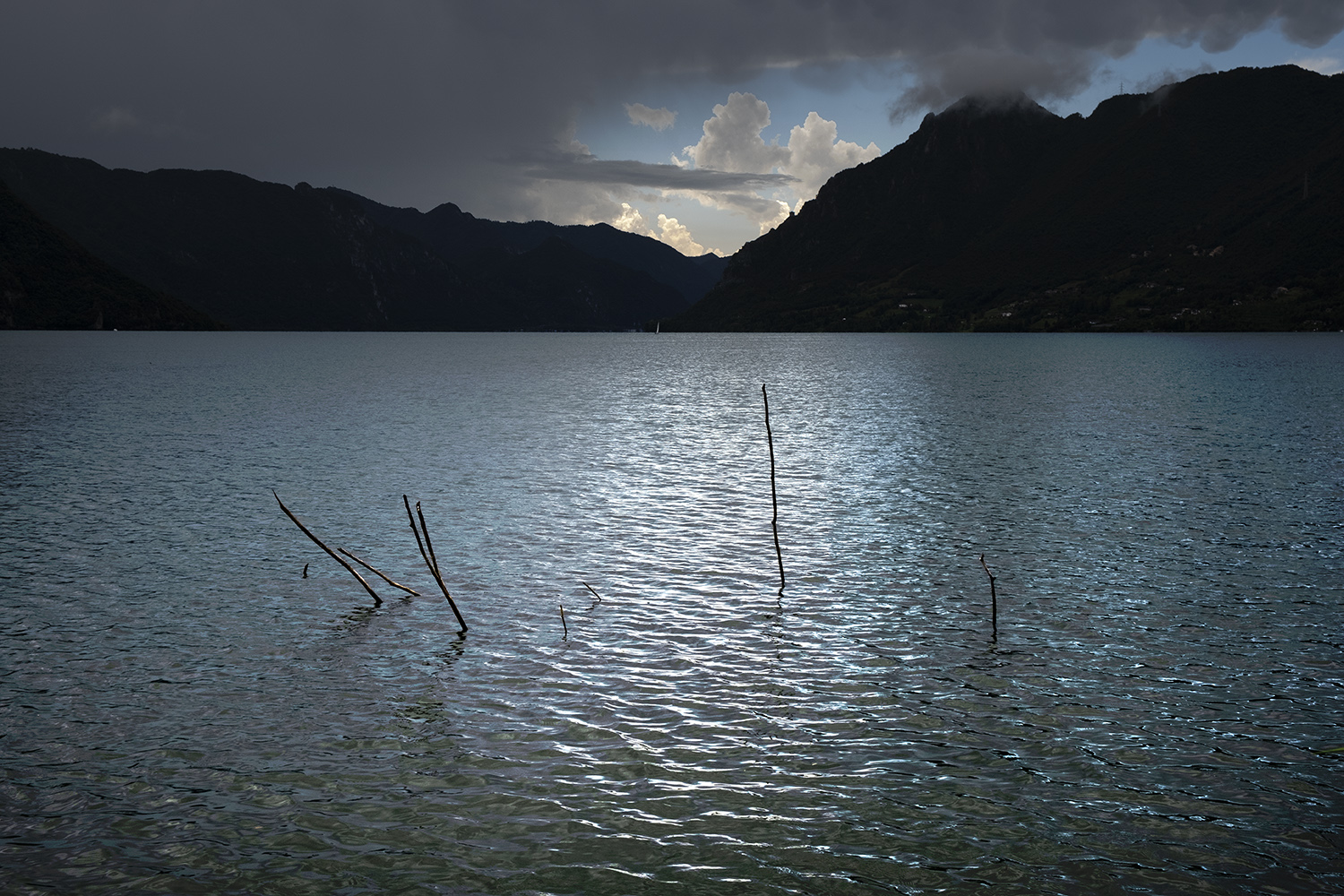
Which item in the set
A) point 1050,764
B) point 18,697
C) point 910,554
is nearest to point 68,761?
point 18,697

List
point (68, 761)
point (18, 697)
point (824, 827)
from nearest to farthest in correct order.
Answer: point (824, 827) → point (68, 761) → point (18, 697)

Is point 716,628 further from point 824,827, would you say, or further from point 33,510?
point 33,510

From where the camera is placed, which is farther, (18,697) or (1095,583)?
(1095,583)

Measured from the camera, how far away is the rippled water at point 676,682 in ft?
41.4

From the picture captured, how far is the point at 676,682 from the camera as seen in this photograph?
19.3m

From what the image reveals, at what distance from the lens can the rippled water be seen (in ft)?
41.4

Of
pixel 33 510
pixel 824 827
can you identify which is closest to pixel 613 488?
pixel 33 510

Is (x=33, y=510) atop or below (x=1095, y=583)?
atop

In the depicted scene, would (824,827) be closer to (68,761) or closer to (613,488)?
(68,761)

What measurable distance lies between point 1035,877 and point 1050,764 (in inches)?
149

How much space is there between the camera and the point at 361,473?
47688 mm

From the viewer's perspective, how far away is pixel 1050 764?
15281 mm

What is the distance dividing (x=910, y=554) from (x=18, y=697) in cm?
2565

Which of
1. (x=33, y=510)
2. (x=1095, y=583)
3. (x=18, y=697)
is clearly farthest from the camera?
(x=33, y=510)
